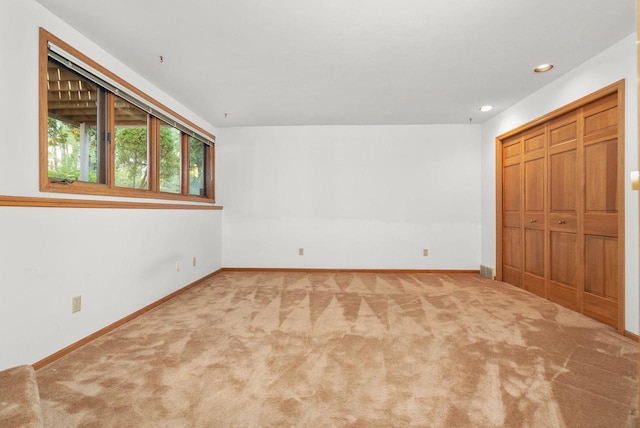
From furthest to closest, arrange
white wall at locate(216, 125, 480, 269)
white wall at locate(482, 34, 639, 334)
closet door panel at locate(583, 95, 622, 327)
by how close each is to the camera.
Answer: white wall at locate(216, 125, 480, 269)
closet door panel at locate(583, 95, 622, 327)
white wall at locate(482, 34, 639, 334)

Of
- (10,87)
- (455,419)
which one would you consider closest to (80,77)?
(10,87)

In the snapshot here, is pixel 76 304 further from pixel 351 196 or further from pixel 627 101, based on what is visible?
pixel 627 101

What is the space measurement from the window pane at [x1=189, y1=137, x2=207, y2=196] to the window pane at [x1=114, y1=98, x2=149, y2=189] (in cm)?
101

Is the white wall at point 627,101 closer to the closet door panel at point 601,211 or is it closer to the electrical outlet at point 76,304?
the closet door panel at point 601,211

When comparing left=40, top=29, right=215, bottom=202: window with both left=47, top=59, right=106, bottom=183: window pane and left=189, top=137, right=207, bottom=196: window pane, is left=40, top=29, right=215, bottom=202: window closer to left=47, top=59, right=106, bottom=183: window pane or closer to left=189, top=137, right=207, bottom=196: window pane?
left=47, top=59, right=106, bottom=183: window pane

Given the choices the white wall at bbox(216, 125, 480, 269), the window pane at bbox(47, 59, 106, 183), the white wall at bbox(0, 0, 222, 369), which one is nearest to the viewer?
the white wall at bbox(0, 0, 222, 369)

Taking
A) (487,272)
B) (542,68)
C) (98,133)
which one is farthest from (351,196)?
(98,133)

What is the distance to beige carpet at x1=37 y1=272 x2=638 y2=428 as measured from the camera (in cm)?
147

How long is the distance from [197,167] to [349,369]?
12.5 feet

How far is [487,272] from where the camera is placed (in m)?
4.61

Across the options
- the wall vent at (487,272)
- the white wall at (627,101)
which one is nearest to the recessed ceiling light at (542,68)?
the white wall at (627,101)

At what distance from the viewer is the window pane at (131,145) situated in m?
2.86

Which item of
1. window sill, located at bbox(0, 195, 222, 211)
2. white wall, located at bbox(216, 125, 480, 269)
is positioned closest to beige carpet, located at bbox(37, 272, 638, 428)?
window sill, located at bbox(0, 195, 222, 211)

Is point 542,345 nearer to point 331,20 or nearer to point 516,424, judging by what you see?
point 516,424
